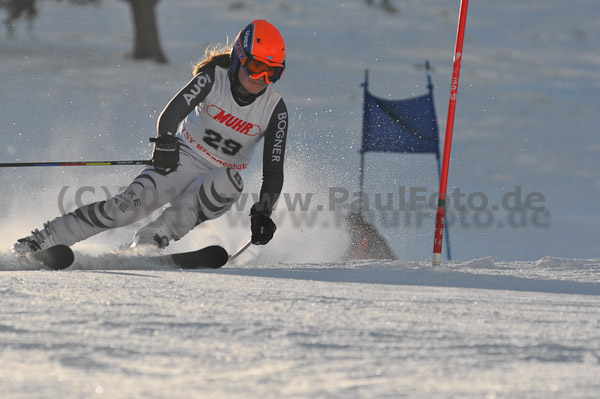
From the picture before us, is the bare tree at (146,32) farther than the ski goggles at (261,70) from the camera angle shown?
Yes

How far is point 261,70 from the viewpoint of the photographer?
17.1 feet

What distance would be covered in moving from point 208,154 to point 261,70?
64cm

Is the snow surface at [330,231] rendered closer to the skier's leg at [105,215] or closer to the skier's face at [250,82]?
the skier's leg at [105,215]

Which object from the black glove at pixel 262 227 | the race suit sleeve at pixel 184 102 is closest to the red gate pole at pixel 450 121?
the black glove at pixel 262 227

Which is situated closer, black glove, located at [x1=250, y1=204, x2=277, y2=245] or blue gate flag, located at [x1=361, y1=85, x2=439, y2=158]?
black glove, located at [x1=250, y1=204, x2=277, y2=245]

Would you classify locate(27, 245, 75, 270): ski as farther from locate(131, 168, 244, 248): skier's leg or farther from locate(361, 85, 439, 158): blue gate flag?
locate(361, 85, 439, 158): blue gate flag

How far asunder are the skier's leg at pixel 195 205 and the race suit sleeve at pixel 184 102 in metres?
0.37

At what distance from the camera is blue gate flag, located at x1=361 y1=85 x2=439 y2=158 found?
847cm

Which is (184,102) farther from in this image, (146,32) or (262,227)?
(146,32)

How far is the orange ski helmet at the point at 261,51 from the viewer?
5.15 meters

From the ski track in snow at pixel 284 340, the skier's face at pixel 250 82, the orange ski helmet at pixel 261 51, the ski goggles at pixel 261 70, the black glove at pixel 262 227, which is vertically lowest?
the ski track in snow at pixel 284 340

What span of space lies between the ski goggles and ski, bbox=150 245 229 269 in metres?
1.02
